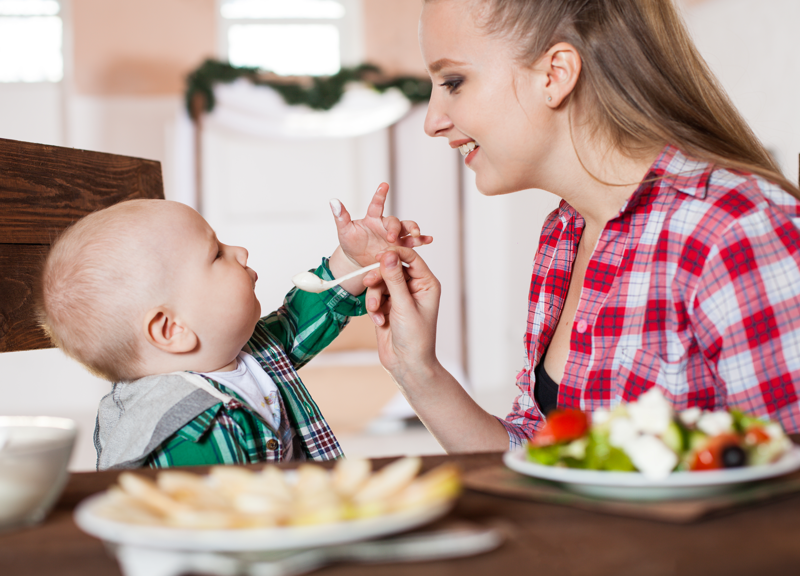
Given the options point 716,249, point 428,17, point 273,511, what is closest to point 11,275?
point 428,17

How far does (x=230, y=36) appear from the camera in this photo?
516 centimetres

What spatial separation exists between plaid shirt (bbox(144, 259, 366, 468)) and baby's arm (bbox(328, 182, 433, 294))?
0.11 ft

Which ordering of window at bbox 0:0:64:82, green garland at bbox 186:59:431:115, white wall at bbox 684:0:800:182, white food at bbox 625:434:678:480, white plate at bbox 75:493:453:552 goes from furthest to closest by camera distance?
1. window at bbox 0:0:64:82
2. green garland at bbox 186:59:431:115
3. white wall at bbox 684:0:800:182
4. white food at bbox 625:434:678:480
5. white plate at bbox 75:493:453:552

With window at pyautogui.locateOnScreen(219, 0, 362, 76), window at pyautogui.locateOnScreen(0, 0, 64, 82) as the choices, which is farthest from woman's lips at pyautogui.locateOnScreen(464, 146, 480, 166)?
window at pyautogui.locateOnScreen(0, 0, 64, 82)

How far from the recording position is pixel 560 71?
1.13 meters

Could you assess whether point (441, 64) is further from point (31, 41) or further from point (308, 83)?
point (31, 41)

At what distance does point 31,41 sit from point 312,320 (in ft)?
15.4

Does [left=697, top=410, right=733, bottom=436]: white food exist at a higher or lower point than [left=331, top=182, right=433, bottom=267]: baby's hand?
lower

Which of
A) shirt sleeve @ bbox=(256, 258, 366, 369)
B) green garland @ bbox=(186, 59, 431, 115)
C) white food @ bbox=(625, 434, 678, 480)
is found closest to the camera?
white food @ bbox=(625, 434, 678, 480)

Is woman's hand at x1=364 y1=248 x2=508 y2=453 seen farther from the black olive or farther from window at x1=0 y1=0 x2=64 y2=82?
window at x1=0 y1=0 x2=64 y2=82

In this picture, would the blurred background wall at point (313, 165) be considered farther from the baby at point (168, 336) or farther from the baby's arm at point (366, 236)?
the baby at point (168, 336)

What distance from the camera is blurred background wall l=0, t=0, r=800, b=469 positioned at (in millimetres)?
4871

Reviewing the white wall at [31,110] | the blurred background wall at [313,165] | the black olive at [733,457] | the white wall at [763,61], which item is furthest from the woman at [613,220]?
the white wall at [31,110]

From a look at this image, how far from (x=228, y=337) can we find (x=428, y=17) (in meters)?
0.62
